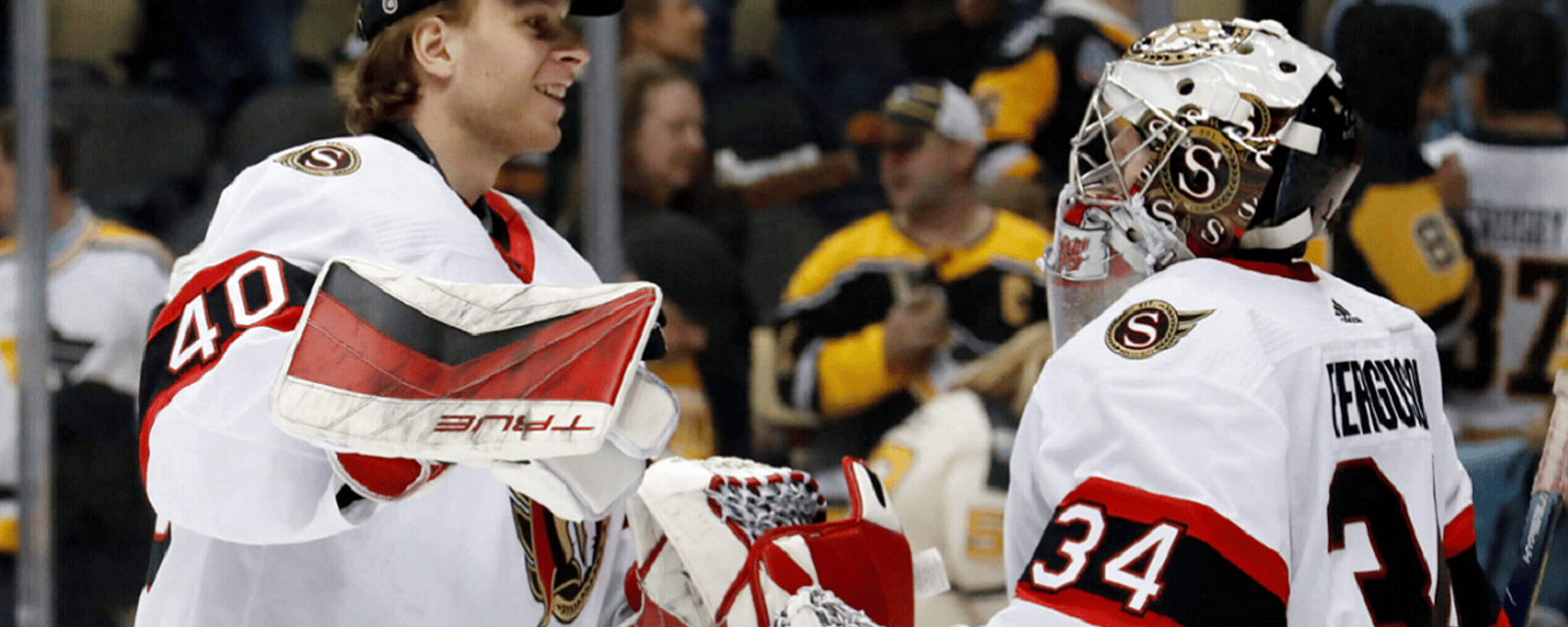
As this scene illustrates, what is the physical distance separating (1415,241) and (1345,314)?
2082 mm

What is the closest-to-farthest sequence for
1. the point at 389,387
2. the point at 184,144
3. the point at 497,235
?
the point at 389,387 < the point at 497,235 < the point at 184,144

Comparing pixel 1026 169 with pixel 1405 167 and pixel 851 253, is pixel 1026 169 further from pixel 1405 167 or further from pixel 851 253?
pixel 1405 167

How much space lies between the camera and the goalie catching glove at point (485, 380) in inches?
48.3

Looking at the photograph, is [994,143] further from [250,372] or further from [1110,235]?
[250,372]

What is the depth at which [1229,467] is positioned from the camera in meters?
1.46

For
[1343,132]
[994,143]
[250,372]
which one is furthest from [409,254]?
[994,143]

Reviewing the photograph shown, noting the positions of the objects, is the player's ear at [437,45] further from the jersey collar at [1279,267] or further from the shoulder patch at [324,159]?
the jersey collar at [1279,267]

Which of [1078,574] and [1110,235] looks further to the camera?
[1110,235]

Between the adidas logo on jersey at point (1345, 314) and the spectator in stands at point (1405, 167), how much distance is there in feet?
6.50

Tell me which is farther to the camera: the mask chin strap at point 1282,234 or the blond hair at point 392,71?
the blond hair at point 392,71

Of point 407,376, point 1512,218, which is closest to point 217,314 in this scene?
point 407,376

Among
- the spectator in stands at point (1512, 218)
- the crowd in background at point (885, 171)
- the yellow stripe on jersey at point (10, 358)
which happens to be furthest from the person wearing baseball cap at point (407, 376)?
the yellow stripe on jersey at point (10, 358)

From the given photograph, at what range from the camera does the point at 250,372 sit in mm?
1396

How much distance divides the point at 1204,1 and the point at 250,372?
280 cm
